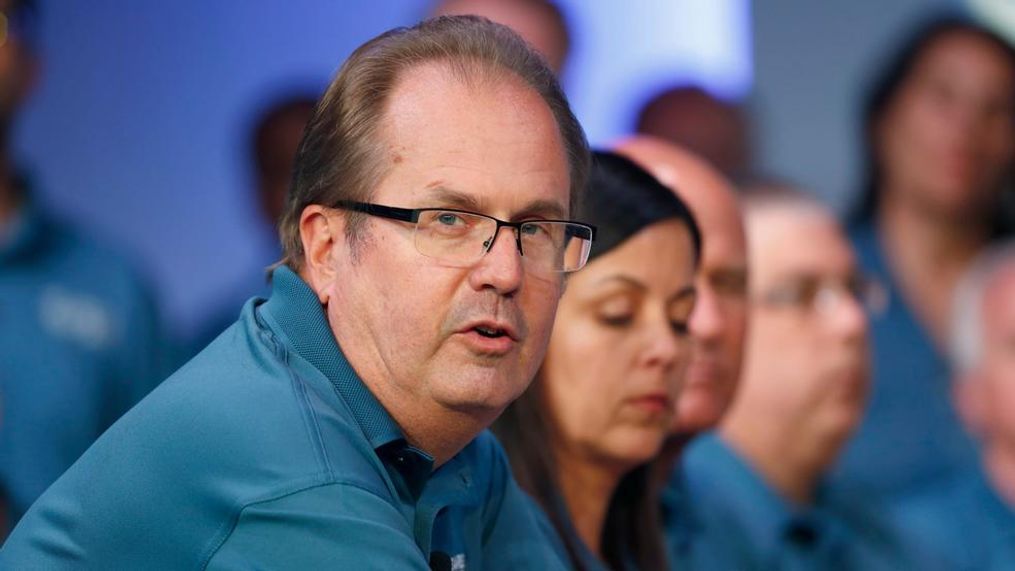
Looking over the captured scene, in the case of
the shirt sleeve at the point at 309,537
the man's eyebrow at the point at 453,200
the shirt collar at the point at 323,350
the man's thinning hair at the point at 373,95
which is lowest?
the shirt sleeve at the point at 309,537

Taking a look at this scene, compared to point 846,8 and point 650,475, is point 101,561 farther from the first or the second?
point 846,8

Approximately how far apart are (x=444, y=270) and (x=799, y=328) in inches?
76.3

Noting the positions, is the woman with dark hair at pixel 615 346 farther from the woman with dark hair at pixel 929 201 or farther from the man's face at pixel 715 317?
the woman with dark hair at pixel 929 201

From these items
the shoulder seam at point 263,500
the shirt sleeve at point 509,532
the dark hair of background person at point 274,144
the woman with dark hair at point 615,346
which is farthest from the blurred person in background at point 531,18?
the shoulder seam at point 263,500

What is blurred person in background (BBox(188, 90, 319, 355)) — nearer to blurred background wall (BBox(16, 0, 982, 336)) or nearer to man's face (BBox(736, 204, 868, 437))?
blurred background wall (BBox(16, 0, 982, 336))

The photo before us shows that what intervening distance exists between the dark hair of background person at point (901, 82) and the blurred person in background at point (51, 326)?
225 cm

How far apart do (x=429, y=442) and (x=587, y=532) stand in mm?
772

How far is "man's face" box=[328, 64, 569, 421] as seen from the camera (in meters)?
1.69

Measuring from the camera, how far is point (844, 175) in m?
4.98

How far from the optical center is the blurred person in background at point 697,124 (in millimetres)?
4273

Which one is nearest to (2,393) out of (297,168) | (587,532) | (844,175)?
(587,532)

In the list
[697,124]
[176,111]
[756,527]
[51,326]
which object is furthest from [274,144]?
[756,527]

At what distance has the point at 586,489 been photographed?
2457mm

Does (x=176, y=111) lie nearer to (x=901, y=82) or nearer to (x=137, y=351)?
(x=137, y=351)
